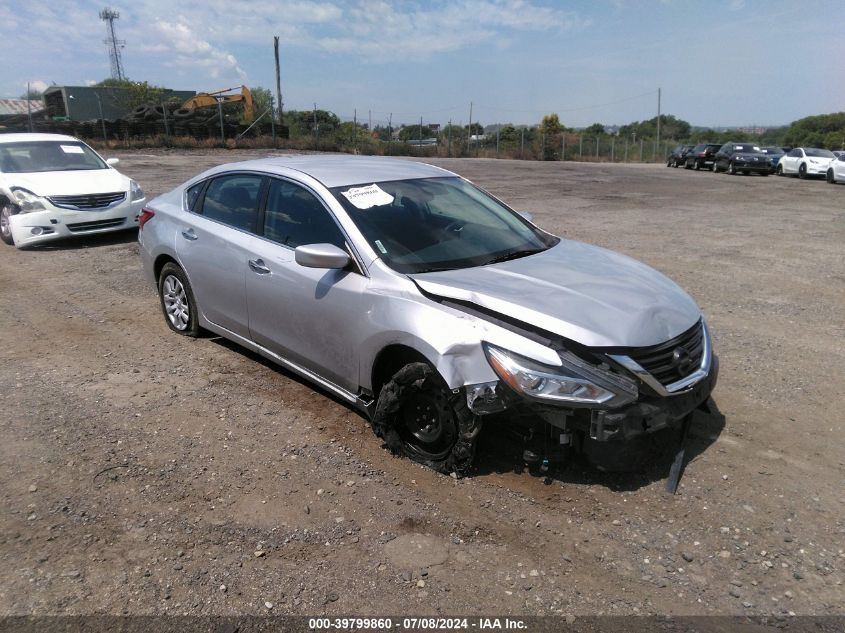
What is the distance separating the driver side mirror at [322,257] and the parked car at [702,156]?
117ft

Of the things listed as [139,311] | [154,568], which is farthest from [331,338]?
[139,311]

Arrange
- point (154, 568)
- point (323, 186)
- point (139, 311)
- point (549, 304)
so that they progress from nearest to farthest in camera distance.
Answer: point (154, 568) < point (549, 304) < point (323, 186) < point (139, 311)

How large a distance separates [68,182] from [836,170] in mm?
26046

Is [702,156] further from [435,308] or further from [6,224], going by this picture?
[435,308]

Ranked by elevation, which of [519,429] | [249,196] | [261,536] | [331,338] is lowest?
[261,536]

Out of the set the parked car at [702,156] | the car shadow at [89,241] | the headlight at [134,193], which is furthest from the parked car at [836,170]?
the car shadow at [89,241]

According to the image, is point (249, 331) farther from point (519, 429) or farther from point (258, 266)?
point (519, 429)

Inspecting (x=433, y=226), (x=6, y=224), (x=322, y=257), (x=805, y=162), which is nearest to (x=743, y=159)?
(x=805, y=162)

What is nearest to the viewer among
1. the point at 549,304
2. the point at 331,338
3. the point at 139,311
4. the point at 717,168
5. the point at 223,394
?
the point at 549,304

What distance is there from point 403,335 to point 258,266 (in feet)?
4.93

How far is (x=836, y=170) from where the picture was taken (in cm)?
2489

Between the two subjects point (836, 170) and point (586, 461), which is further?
point (836, 170)

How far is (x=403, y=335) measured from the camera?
11.7ft

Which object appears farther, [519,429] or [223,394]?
[223,394]
